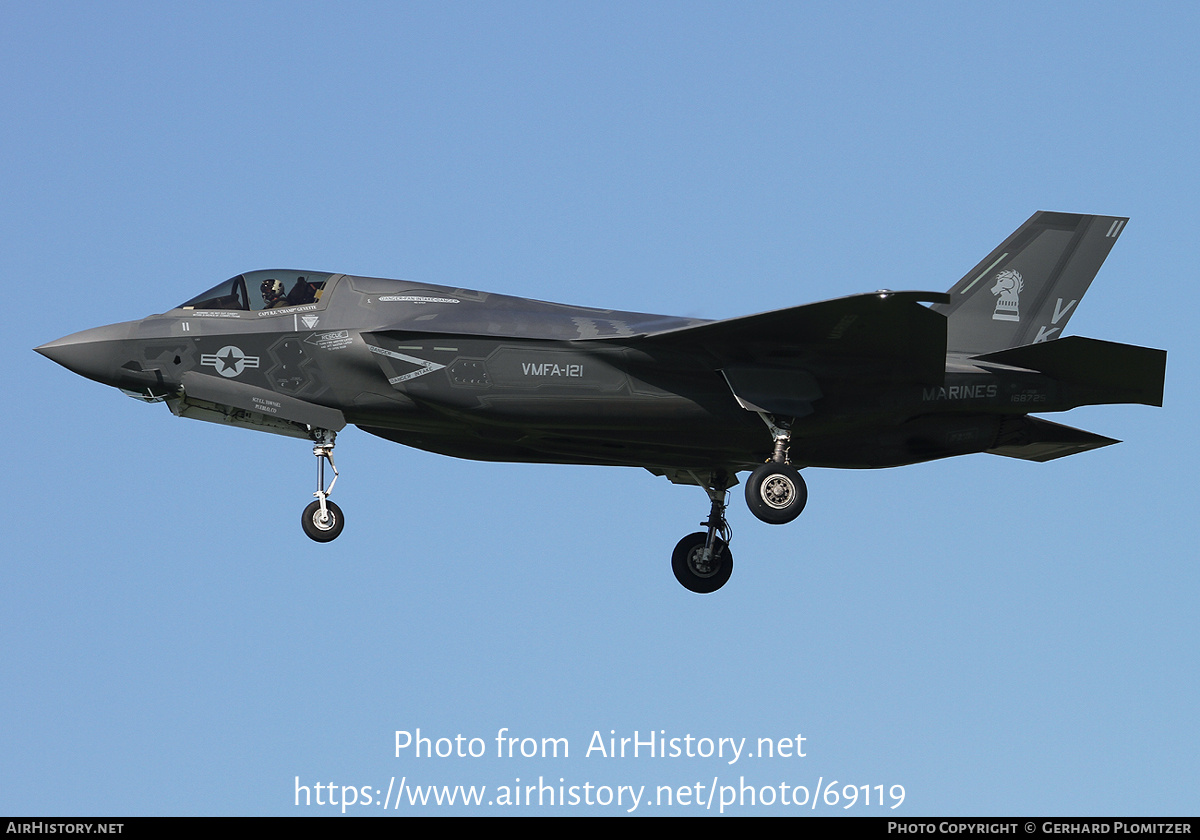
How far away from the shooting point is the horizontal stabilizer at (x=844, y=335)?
2256 cm

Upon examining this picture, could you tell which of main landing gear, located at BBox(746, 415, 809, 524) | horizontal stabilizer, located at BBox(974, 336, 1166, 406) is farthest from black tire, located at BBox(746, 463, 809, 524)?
horizontal stabilizer, located at BBox(974, 336, 1166, 406)

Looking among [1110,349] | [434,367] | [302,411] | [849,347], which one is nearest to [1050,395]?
[1110,349]

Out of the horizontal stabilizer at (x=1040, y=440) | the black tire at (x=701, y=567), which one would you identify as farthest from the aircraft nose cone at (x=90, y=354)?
the horizontal stabilizer at (x=1040, y=440)

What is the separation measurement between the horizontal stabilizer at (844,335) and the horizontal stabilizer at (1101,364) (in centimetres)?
137

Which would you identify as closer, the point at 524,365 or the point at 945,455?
the point at 524,365

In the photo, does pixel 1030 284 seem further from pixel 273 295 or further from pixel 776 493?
pixel 273 295

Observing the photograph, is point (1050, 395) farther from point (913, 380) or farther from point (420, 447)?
point (420, 447)

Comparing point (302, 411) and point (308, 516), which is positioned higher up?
point (302, 411)

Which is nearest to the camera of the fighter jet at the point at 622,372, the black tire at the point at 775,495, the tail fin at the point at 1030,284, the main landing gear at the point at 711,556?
the black tire at the point at 775,495

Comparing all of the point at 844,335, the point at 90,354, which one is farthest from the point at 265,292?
the point at 844,335

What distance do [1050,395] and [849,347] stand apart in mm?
3255

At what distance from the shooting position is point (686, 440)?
24.8 meters

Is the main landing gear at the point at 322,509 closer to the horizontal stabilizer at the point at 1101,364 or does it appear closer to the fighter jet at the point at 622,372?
the fighter jet at the point at 622,372

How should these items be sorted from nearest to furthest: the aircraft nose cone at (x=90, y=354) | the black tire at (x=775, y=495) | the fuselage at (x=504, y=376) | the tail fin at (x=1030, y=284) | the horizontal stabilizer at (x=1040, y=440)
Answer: the black tire at (x=775, y=495) < the fuselage at (x=504, y=376) < the aircraft nose cone at (x=90, y=354) < the horizontal stabilizer at (x=1040, y=440) < the tail fin at (x=1030, y=284)
